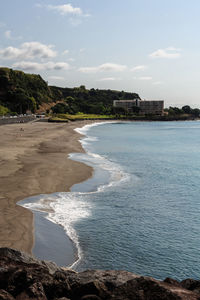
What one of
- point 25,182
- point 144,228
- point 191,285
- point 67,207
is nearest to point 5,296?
point 191,285

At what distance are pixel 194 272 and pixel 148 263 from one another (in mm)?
1583

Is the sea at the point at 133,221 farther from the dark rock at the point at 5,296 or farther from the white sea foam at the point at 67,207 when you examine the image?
the dark rock at the point at 5,296

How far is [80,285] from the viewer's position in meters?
7.12

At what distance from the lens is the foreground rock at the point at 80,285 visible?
6367mm

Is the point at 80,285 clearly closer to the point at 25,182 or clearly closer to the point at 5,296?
the point at 5,296

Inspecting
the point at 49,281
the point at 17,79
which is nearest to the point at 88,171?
the point at 49,281

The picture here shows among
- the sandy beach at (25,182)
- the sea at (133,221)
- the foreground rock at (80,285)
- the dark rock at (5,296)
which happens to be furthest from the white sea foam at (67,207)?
the dark rock at (5,296)

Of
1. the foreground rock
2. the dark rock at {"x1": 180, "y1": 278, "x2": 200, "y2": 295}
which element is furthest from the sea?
the foreground rock

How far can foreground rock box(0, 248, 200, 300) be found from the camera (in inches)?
251

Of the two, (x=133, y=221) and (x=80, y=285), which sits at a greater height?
(x=80, y=285)

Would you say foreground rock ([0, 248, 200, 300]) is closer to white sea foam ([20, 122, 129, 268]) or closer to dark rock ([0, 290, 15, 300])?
dark rock ([0, 290, 15, 300])

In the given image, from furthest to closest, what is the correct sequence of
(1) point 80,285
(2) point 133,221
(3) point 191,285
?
(2) point 133,221 < (3) point 191,285 < (1) point 80,285

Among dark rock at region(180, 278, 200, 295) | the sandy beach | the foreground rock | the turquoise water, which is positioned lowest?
the turquoise water

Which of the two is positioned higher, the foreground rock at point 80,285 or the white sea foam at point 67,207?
the foreground rock at point 80,285
